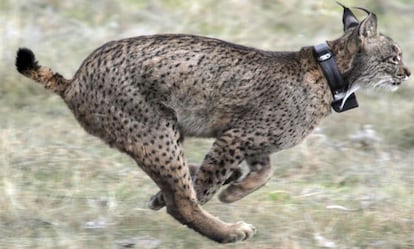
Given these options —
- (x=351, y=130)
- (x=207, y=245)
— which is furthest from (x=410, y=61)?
(x=207, y=245)

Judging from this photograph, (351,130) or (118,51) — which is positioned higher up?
(118,51)

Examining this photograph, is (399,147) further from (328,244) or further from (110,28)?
(110,28)

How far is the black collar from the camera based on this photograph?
6262mm

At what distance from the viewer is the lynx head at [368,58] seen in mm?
6367

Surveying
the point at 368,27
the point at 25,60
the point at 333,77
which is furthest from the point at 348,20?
the point at 25,60

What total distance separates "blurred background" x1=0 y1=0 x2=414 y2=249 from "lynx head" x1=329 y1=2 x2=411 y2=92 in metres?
0.78

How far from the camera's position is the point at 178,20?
11.3 metres

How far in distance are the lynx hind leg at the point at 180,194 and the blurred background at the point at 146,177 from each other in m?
0.10

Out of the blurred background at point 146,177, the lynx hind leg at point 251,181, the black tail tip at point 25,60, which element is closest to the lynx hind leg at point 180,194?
the blurred background at point 146,177

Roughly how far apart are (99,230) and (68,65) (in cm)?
360

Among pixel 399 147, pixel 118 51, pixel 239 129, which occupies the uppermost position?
pixel 118 51

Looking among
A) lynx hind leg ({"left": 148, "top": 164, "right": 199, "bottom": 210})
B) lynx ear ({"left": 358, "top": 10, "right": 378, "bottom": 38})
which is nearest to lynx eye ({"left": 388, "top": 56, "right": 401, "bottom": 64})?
lynx ear ({"left": 358, "top": 10, "right": 378, "bottom": 38})

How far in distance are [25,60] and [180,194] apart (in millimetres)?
1153

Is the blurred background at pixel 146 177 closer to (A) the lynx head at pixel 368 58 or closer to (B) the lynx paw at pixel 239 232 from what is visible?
(B) the lynx paw at pixel 239 232
